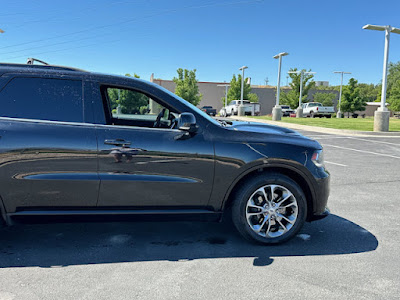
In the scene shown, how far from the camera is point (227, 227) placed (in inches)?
173

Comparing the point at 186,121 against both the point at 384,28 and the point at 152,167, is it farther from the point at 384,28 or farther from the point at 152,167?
the point at 384,28

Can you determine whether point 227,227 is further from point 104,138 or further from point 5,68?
point 5,68

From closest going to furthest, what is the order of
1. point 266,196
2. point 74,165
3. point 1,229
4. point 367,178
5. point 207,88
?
point 74,165 → point 266,196 → point 1,229 → point 367,178 → point 207,88

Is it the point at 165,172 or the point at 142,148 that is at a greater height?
the point at 142,148

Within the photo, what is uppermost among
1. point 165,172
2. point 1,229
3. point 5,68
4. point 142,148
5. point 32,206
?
point 5,68

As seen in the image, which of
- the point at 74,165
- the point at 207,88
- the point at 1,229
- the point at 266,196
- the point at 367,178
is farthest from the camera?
the point at 207,88

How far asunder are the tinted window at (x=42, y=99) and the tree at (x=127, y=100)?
39cm

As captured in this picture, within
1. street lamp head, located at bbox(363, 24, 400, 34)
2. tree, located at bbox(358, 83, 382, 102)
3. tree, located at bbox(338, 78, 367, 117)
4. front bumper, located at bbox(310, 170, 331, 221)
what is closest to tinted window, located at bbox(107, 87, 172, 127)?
front bumper, located at bbox(310, 170, 331, 221)

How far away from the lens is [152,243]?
12.6ft

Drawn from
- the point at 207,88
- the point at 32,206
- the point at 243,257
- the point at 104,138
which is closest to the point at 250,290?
the point at 243,257

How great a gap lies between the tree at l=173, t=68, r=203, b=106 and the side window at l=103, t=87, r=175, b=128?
173 ft

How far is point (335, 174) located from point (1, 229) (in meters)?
6.25

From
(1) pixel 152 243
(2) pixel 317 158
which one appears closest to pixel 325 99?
(2) pixel 317 158

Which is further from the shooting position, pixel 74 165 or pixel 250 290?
pixel 74 165
